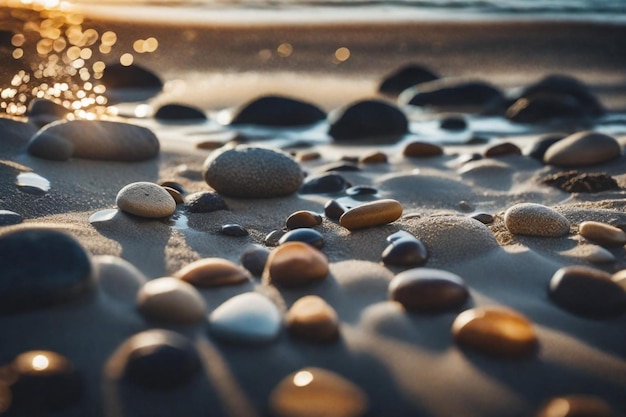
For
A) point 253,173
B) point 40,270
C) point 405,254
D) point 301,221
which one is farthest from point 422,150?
point 40,270

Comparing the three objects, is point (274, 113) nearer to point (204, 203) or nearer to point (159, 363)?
point (204, 203)

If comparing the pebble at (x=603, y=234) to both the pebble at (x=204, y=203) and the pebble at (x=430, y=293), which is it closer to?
the pebble at (x=430, y=293)

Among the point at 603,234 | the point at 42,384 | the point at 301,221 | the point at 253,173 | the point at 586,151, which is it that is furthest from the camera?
the point at 586,151

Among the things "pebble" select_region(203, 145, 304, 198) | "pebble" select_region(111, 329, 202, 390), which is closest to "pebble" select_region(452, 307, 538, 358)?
"pebble" select_region(111, 329, 202, 390)

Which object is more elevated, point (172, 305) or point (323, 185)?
point (172, 305)

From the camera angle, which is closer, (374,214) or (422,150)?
(374,214)
